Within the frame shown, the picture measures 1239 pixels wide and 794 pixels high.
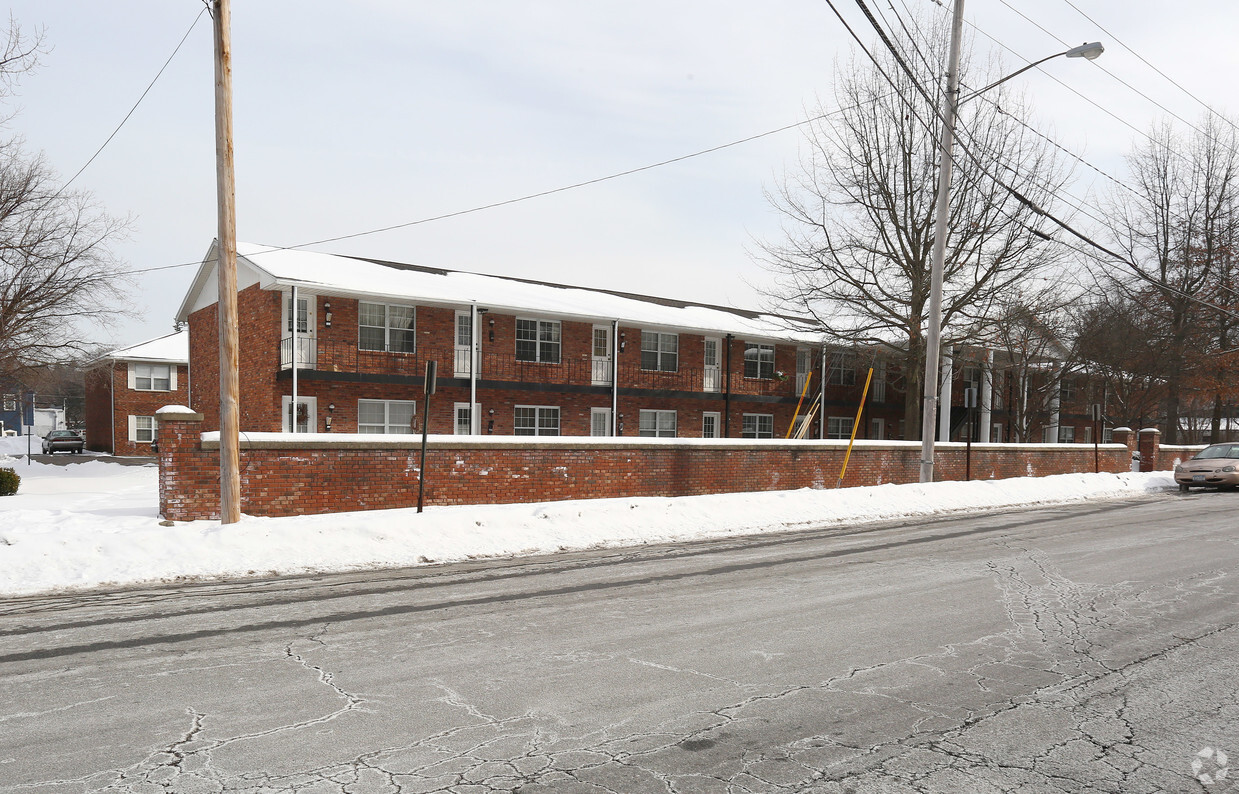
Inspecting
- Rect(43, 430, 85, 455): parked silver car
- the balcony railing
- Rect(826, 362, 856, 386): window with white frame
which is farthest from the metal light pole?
Rect(43, 430, 85, 455): parked silver car

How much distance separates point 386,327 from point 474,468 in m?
11.2

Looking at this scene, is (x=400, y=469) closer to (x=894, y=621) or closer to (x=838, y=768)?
(x=894, y=621)

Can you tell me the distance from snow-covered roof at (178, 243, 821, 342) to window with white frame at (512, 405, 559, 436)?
326 cm

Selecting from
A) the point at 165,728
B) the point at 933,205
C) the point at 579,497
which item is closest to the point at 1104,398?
the point at 933,205

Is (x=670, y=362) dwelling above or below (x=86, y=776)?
above

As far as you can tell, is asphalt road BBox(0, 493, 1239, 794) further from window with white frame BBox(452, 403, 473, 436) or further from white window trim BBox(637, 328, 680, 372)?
white window trim BBox(637, 328, 680, 372)

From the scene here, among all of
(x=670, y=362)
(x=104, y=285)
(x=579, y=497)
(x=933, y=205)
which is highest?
(x=933, y=205)

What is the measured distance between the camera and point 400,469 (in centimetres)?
1412

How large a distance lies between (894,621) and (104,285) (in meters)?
31.9

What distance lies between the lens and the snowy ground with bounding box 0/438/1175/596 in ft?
29.4

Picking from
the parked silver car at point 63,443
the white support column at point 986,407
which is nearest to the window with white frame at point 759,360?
the white support column at point 986,407

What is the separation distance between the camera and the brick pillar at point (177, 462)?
12234 mm

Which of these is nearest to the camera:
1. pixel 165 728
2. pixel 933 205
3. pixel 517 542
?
pixel 165 728

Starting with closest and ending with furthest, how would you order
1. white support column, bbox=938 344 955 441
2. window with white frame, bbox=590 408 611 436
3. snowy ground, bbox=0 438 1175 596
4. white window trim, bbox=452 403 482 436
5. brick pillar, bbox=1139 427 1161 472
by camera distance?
snowy ground, bbox=0 438 1175 596
white window trim, bbox=452 403 482 436
window with white frame, bbox=590 408 611 436
white support column, bbox=938 344 955 441
brick pillar, bbox=1139 427 1161 472
